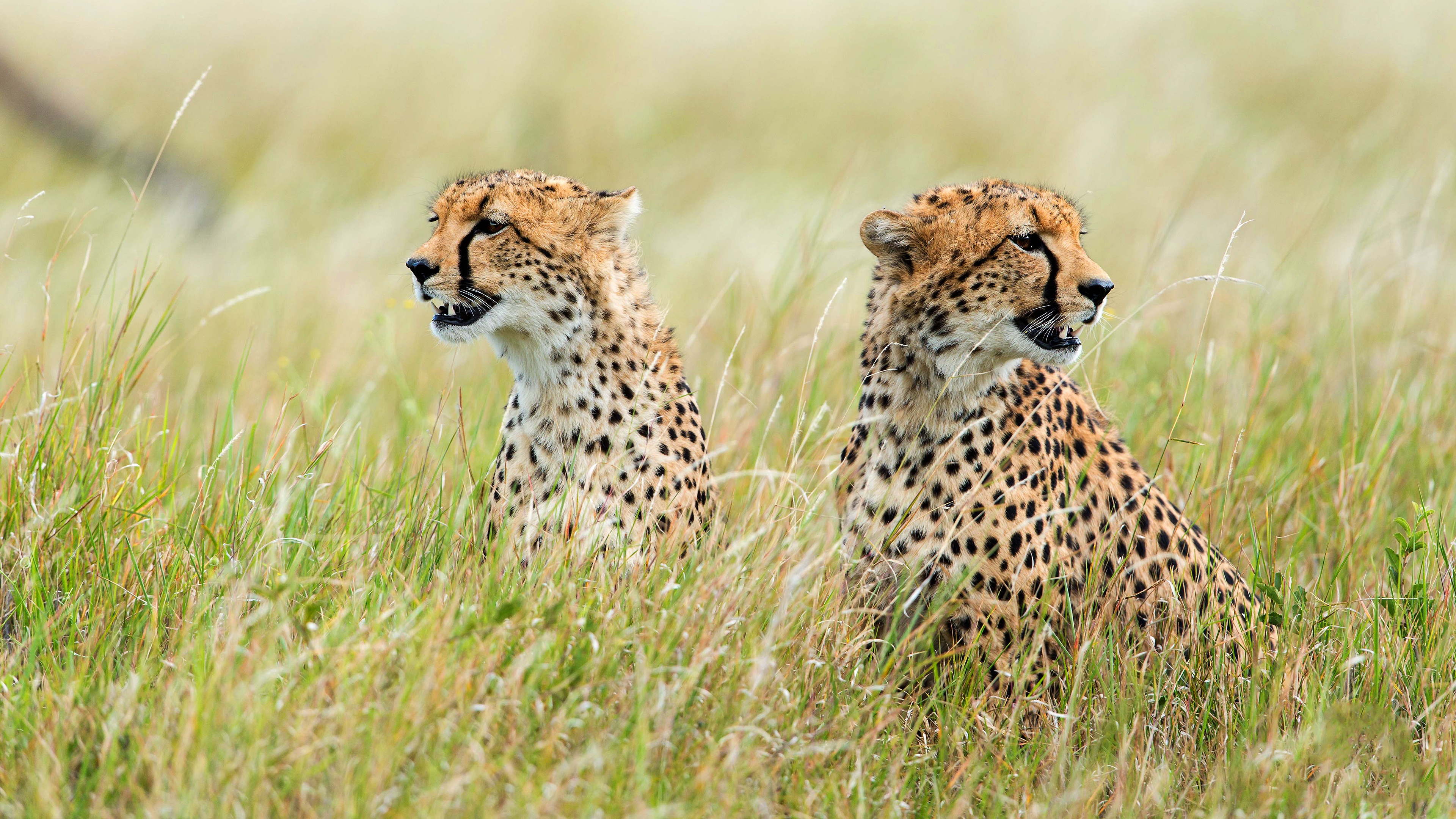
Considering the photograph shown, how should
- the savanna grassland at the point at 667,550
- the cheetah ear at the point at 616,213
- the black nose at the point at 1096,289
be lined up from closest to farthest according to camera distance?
1. the savanna grassland at the point at 667,550
2. the black nose at the point at 1096,289
3. the cheetah ear at the point at 616,213

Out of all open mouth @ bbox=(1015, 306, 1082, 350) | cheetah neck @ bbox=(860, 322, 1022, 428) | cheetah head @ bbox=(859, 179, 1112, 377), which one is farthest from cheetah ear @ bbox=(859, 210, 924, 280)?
open mouth @ bbox=(1015, 306, 1082, 350)

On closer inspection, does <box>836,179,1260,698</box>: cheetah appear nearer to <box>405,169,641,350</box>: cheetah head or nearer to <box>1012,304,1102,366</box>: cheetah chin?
<box>1012,304,1102,366</box>: cheetah chin

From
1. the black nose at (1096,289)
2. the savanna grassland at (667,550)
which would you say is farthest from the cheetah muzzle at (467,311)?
the black nose at (1096,289)

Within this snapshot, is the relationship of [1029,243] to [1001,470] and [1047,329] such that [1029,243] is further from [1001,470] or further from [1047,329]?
[1001,470]

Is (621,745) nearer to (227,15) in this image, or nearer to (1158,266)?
(1158,266)

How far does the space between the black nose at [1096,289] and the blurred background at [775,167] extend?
2.21 ft

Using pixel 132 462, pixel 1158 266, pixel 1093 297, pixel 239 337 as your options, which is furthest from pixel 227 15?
pixel 1093 297

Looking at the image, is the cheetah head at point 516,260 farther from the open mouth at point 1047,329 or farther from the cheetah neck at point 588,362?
the open mouth at point 1047,329

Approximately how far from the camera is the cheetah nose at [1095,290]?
277 cm

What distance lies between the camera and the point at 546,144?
891cm

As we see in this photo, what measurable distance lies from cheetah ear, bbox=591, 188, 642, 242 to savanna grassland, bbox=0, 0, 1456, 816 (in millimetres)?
388

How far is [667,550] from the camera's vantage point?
2.66 metres

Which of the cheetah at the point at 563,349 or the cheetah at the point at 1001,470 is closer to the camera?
the cheetah at the point at 1001,470

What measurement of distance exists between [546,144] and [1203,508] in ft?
20.8
